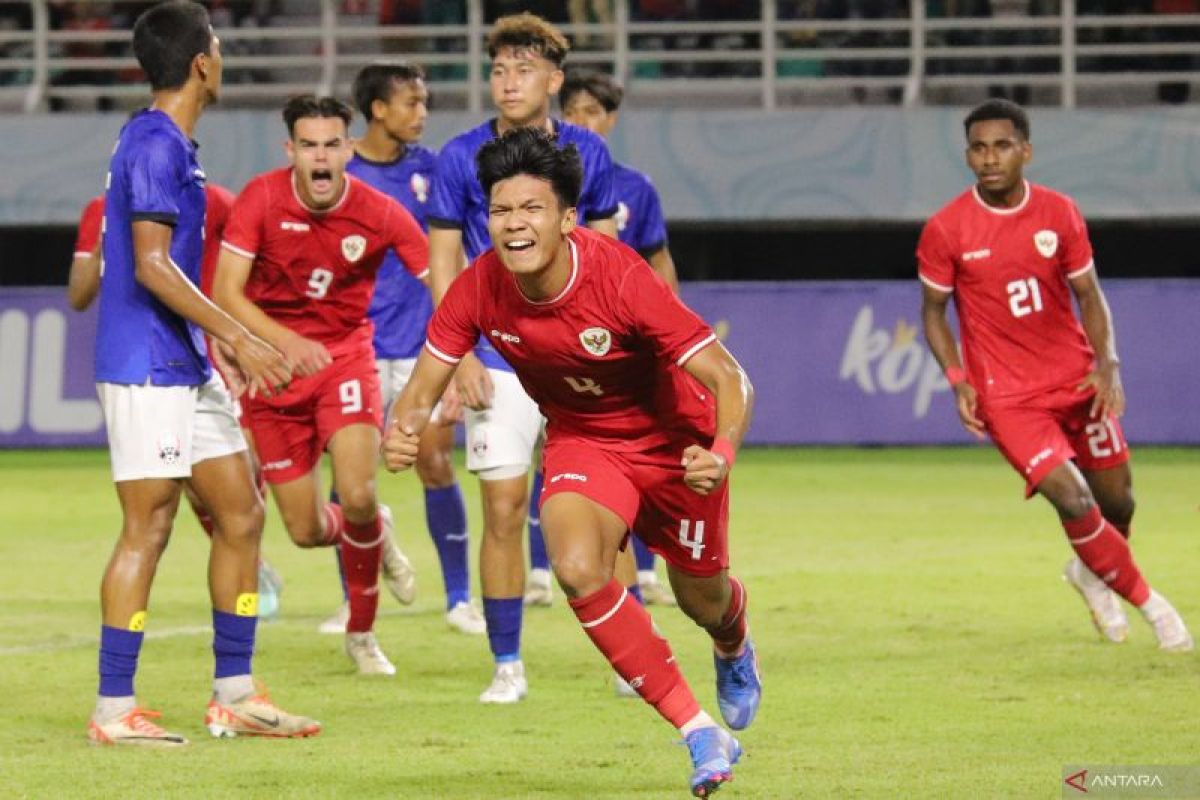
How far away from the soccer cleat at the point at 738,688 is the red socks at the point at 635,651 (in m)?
0.84

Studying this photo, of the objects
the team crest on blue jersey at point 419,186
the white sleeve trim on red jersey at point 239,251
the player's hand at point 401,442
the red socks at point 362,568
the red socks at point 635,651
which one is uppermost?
the white sleeve trim on red jersey at point 239,251

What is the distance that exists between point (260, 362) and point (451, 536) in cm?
A: 331

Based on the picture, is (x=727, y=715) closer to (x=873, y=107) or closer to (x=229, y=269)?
(x=229, y=269)

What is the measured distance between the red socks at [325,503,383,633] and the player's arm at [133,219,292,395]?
1932 mm

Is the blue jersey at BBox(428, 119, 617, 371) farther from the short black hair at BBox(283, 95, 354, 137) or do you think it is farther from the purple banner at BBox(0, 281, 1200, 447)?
the purple banner at BBox(0, 281, 1200, 447)

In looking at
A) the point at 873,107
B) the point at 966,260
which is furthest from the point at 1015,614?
the point at 873,107

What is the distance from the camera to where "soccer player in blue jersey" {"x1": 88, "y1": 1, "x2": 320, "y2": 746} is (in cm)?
703

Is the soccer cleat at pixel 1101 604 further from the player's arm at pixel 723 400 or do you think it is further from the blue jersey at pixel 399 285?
the player's arm at pixel 723 400

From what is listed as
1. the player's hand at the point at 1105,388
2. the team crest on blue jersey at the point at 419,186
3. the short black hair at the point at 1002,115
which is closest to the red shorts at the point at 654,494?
the player's hand at the point at 1105,388

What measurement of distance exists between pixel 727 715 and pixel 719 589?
0.46 m

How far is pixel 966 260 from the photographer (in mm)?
9484

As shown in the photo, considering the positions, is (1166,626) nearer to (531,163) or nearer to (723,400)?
(723,400)

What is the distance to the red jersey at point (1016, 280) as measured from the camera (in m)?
9.37

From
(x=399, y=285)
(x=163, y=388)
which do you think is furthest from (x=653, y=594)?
(x=163, y=388)
